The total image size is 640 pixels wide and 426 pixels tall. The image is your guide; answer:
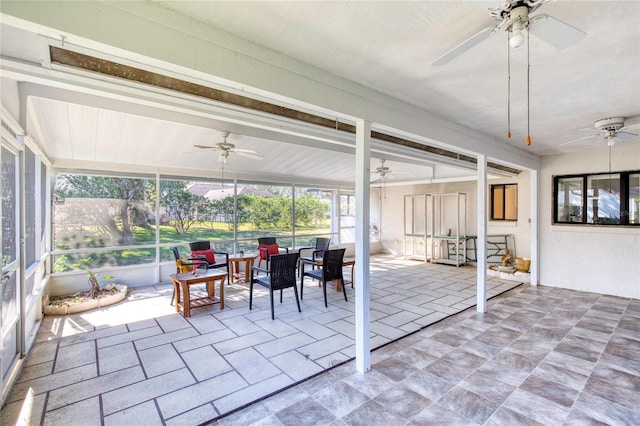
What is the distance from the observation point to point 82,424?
205 centimetres

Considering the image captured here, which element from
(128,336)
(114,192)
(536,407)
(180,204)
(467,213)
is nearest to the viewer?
(536,407)

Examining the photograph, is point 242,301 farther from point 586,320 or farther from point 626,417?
point 586,320

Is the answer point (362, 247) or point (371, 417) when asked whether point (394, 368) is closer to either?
point (371, 417)

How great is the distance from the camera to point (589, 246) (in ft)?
18.1

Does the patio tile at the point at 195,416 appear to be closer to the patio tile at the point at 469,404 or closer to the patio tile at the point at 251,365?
the patio tile at the point at 251,365

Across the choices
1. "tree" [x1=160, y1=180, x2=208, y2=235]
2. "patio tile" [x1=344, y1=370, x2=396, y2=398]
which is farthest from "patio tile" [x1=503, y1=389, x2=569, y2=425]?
"tree" [x1=160, y1=180, x2=208, y2=235]

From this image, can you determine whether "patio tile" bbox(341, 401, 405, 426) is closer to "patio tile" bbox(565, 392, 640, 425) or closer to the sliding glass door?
"patio tile" bbox(565, 392, 640, 425)

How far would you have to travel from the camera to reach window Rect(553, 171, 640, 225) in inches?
203

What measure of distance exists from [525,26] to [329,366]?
2.86 metres

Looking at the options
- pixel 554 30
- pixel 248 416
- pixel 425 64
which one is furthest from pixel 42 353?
pixel 554 30

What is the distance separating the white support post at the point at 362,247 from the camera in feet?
8.96

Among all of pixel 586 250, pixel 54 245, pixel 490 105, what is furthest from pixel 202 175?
→ pixel 586 250

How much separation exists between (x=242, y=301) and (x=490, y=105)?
4.23 metres

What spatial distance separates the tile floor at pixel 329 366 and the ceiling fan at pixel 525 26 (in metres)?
2.42
